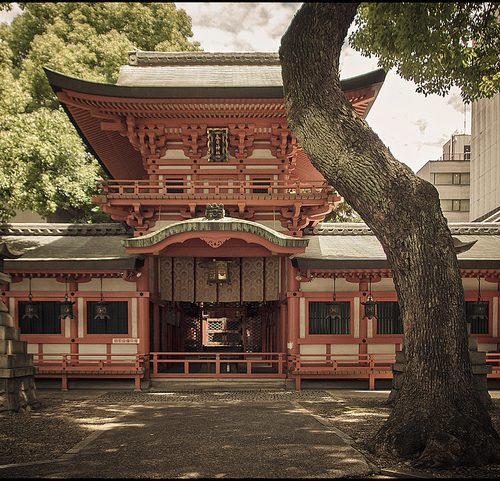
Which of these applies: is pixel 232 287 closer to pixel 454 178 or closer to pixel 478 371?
pixel 478 371

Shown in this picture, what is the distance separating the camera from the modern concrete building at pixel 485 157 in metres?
36.6

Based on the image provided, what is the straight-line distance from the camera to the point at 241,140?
14469 millimetres

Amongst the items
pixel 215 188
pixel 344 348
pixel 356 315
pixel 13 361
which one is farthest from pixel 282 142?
pixel 13 361

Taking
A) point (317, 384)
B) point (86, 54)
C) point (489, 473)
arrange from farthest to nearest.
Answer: point (86, 54), point (317, 384), point (489, 473)

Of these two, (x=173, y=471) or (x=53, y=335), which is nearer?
(x=173, y=471)

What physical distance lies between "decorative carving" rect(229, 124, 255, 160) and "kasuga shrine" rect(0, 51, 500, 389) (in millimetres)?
36

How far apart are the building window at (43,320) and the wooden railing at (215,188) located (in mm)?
3858

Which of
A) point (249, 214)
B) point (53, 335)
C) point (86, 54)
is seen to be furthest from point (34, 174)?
point (86, 54)

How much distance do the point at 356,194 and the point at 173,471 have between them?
14.7 ft

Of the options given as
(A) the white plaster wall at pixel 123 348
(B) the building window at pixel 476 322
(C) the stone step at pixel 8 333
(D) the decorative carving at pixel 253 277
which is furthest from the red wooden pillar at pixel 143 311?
(B) the building window at pixel 476 322

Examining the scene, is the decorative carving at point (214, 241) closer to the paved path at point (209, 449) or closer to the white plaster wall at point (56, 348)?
the paved path at point (209, 449)

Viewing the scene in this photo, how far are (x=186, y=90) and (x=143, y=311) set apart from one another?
6.62 meters

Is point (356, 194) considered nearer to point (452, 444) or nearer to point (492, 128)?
point (452, 444)

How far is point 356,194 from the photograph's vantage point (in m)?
6.80
